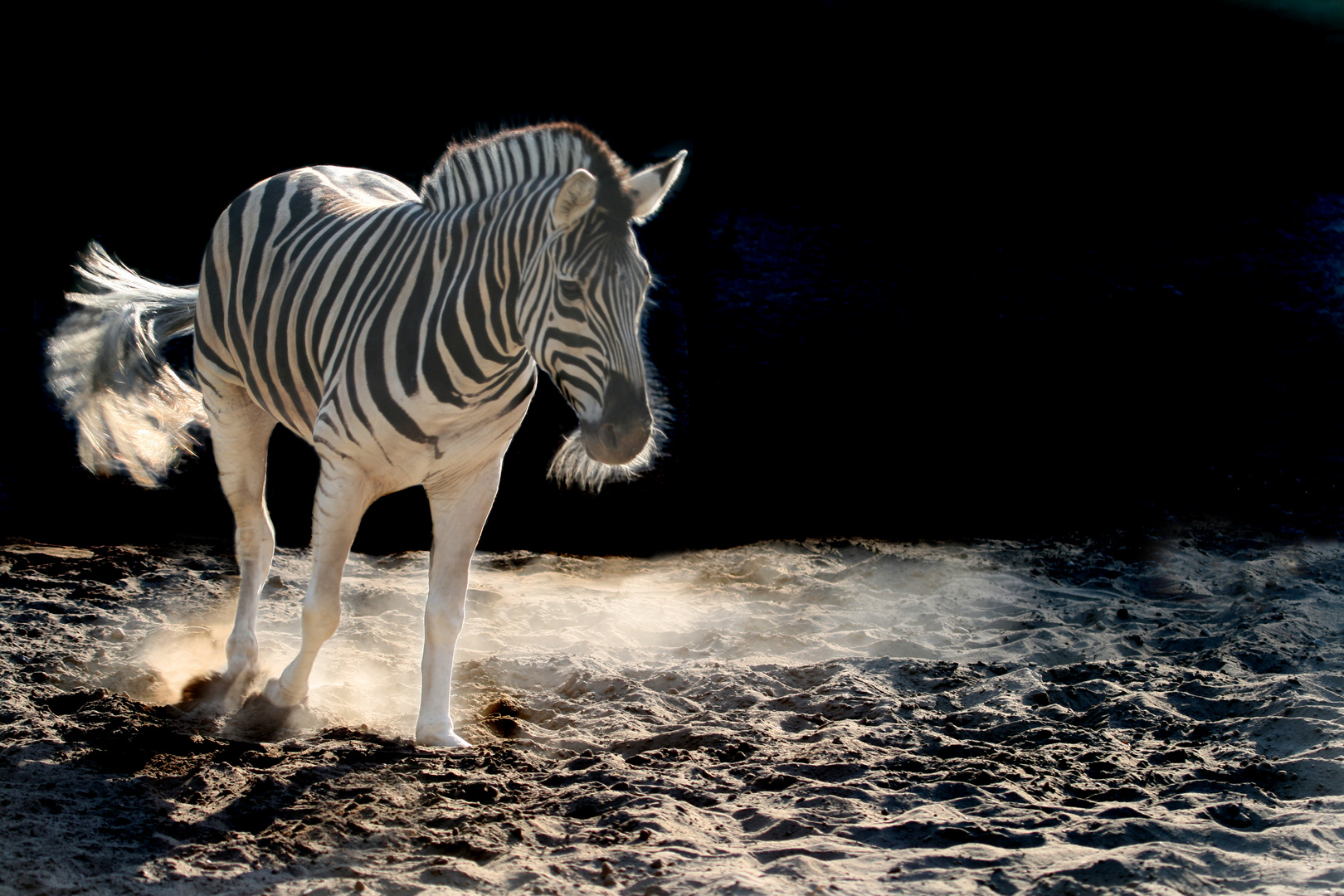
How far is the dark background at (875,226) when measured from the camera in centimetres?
645

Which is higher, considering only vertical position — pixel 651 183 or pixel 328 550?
pixel 651 183

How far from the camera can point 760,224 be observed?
7.35m

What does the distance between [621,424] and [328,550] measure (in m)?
1.26

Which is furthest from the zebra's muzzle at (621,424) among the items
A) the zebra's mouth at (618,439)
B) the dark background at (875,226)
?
the dark background at (875,226)

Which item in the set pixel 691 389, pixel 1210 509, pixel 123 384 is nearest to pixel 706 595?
pixel 691 389

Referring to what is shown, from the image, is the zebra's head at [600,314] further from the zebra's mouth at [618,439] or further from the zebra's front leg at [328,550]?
the zebra's front leg at [328,550]

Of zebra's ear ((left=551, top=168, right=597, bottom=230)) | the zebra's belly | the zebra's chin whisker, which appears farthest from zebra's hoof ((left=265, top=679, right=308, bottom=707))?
zebra's ear ((left=551, top=168, right=597, bottom=230))

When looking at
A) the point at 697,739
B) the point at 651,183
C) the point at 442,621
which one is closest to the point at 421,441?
the point at 442,621

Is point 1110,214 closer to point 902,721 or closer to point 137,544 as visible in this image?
point 902,721

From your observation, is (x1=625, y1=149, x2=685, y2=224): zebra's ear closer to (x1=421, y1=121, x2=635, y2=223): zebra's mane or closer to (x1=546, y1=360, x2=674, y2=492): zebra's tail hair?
(x1=421, y1=121, x2=635, y2=223): zebra's mane

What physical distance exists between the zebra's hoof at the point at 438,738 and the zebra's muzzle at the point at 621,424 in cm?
126

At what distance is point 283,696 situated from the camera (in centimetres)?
331

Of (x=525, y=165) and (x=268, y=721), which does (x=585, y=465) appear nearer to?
(x=525, y=165)

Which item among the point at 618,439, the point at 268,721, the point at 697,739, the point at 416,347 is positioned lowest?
the point at 268,721
